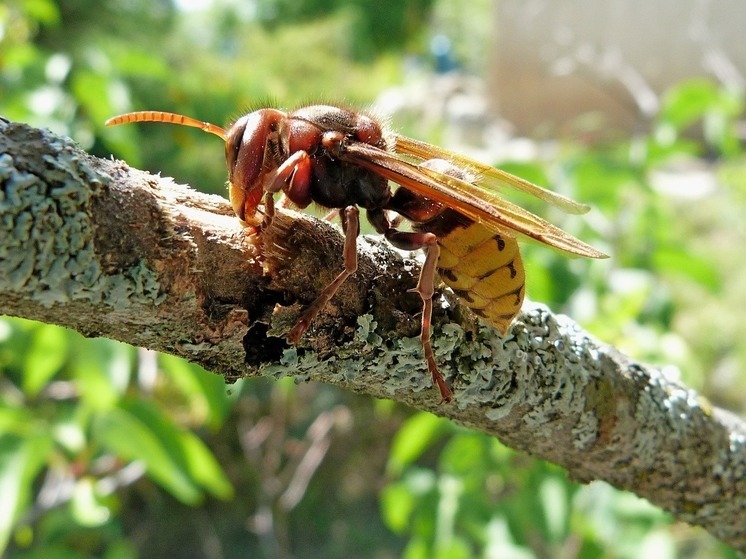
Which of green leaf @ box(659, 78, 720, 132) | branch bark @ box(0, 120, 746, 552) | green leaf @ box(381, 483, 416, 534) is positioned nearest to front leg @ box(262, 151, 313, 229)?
branch bark @ box(0, 120, 746, 552)

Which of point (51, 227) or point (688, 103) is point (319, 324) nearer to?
point (51, 227)

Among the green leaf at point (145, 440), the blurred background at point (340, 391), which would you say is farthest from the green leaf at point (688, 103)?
the green leaf at point (145, 440)

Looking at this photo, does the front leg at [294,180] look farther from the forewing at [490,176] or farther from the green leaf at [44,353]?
the green leaf at [44,353]

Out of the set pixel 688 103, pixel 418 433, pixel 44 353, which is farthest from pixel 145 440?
pixel 688 103

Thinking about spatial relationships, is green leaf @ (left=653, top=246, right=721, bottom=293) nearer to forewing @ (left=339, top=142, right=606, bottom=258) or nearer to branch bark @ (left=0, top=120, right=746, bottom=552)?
branch bark @ (left=0, top=120, right=746, bottom=552)

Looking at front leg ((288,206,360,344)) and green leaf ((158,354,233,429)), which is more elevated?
front leg ((288,206,360,344))
